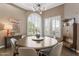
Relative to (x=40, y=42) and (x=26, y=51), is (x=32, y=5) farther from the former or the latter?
(x=26, y=51)

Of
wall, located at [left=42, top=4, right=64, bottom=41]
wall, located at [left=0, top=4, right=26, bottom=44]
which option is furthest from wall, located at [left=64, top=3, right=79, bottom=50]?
wall, located at [left=0, top=4, right=26, bottom=44]

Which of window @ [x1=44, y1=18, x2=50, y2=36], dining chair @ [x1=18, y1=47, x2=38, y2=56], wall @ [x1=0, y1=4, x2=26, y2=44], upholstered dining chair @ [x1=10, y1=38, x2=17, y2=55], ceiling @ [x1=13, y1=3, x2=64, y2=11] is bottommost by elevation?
dining chair @ [x1=18, y1=47, x2=38, y2=56]

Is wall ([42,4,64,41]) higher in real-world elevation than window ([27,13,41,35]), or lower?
higher

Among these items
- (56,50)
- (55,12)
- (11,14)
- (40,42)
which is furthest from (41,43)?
(11,14)

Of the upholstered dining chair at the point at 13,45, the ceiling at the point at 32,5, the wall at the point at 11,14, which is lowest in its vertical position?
the upholstered dining chair at the point at 13,45

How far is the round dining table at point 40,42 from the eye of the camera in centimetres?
200

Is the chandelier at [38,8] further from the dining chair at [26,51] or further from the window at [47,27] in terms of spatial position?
the dining chair at [26,51]

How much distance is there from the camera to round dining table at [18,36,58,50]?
200 cm

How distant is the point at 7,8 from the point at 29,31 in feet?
1.68

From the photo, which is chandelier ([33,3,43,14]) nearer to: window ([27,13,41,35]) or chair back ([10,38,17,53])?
window ([27,13,41,35])

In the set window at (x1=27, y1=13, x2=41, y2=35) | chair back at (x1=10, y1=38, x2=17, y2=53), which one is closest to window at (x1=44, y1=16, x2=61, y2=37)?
window at (x1=27, y1=13, x2=41, y2=35)

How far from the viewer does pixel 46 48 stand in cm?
200

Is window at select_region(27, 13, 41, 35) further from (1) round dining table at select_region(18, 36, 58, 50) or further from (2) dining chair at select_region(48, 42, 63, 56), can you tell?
(2) dining chair at select_region(48, 42, 63, 56)

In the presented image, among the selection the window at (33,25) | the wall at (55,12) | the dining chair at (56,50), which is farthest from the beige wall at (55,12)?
the dining chair at (56,50)
